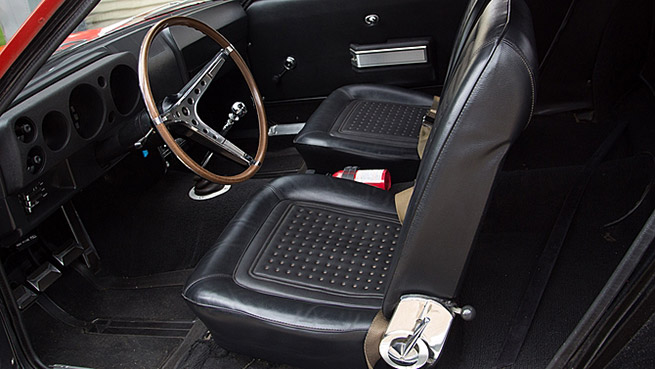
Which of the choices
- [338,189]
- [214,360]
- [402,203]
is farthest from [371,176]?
[214,360]

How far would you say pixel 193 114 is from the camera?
5.01 feet

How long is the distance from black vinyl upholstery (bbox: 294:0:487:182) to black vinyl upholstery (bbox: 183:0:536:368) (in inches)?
12.1

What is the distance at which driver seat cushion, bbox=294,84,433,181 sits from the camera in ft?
6.00

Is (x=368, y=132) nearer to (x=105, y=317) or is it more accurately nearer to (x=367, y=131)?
(x=367, y=131)

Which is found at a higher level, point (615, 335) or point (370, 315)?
point (615, 335)

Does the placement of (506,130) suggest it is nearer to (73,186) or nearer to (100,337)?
(73,186)

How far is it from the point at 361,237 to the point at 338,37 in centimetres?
121

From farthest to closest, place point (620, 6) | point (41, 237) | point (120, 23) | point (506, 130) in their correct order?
point (120, 23)
point (41, 237)
point (620, 6)
point (506, 130)

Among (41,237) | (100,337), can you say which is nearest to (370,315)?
(100,337)

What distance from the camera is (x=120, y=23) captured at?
1949 millimetres

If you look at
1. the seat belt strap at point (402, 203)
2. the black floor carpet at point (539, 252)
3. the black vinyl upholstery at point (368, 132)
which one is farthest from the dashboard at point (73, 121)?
the black floor carpet at point (539, 252)

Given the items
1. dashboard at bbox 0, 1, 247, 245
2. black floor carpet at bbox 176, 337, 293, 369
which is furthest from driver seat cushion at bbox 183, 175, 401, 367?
dashboard at bbox 0, 1, 247, 245

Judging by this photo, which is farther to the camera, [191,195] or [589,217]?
[191,195]

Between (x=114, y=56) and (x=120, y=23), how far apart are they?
0.38 meters
